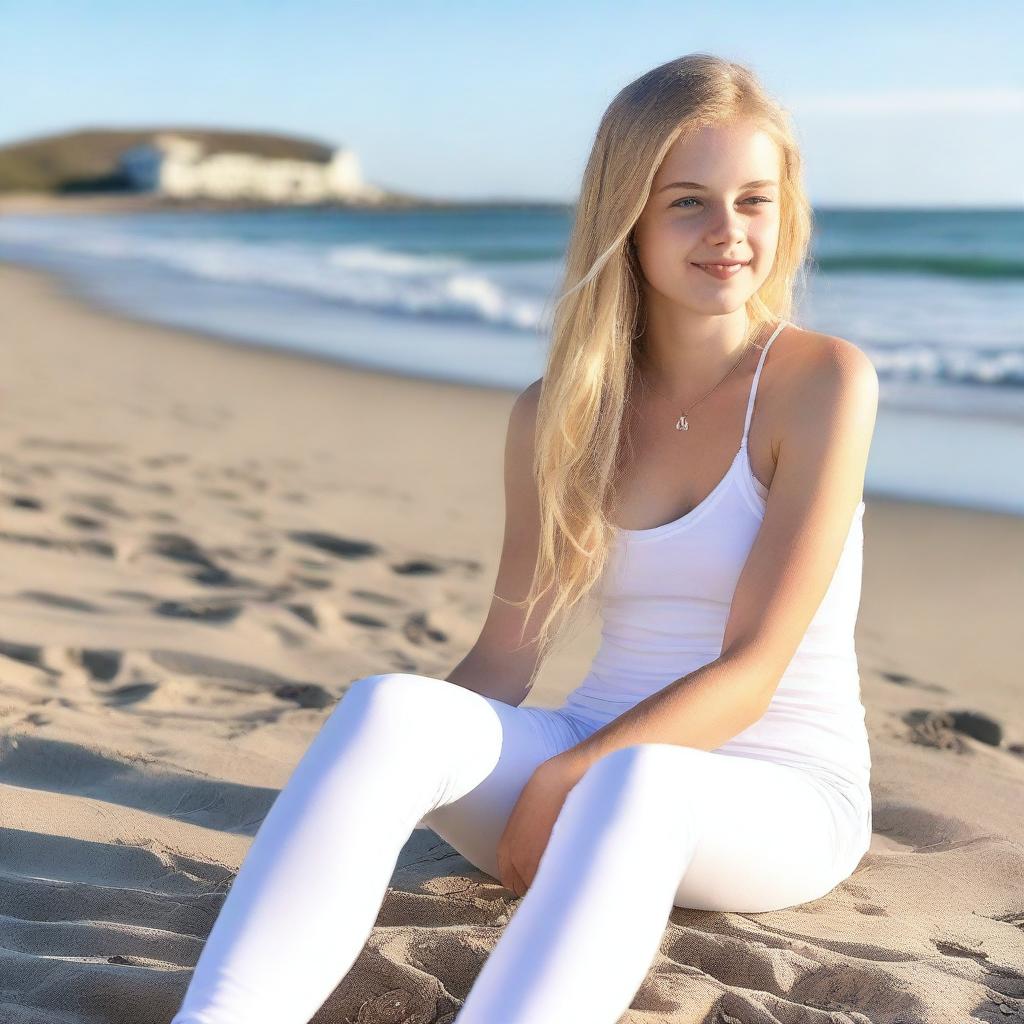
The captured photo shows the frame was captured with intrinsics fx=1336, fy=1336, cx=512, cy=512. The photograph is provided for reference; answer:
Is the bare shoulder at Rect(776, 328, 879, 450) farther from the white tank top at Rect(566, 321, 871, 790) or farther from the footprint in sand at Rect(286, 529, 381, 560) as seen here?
the footprint in sand at Rect(286, 529, 381, 560)

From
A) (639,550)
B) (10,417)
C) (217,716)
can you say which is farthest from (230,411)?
(639,550)

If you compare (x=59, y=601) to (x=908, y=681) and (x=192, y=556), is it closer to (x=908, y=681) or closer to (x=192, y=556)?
(x=192, y=556)

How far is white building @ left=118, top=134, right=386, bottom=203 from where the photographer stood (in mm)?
91438

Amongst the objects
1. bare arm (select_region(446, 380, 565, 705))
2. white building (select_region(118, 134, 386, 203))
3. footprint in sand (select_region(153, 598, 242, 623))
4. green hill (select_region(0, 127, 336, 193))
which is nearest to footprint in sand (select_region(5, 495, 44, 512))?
footprint in sand (select_region(153, 598, 242, 623))

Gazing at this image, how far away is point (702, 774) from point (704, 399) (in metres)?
0.84

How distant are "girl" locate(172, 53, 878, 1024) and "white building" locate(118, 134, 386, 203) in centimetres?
8948

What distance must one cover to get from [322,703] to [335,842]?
1.75m

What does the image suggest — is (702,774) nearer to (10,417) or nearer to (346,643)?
(346,643)

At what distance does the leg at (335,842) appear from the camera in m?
1.72

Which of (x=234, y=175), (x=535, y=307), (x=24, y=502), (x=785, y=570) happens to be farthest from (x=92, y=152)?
(x=785, y=570)

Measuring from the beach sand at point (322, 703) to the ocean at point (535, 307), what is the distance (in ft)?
3.67

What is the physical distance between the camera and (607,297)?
8.23ft

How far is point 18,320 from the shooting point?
1179 centimetres

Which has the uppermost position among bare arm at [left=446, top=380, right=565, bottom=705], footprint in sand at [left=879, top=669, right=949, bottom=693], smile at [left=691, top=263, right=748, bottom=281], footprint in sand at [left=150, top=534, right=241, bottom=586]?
smile at [left=691, top=263, right=748, bottom=281]
